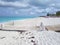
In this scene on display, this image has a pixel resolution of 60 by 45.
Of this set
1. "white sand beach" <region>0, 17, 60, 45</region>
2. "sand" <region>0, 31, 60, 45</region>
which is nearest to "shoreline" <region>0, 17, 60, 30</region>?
"white sand beach" <region>0, 17, 60, 45</region>

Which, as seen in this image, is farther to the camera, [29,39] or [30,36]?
[30,36]

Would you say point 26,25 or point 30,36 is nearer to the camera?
point 30,36

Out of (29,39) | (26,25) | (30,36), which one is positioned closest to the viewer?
(29,39)

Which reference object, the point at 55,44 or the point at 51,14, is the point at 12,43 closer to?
the point at 55,44

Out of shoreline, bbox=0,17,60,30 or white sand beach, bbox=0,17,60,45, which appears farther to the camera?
shoreline, bbox=0,17,60,30

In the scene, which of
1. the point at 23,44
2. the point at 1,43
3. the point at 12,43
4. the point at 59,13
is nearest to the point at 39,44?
the point at 23,44

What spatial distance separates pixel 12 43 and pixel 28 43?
0.48 metres

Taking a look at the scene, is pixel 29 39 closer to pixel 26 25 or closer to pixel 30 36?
pixel 30 36

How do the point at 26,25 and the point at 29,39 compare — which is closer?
the point at 29,39

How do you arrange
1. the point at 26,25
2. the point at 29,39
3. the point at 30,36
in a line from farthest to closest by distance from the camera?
the point at 26,25, the point at 30,36, the point at 29,39

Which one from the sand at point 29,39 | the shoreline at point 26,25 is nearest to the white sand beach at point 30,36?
the sand at point 29,39

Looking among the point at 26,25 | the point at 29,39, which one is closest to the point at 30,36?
the point at 29,39

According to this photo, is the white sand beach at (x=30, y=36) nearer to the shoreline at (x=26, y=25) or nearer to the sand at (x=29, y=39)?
the sand at (x=29, y=39)

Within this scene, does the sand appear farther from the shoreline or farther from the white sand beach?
the shoreline
